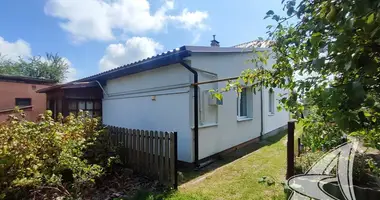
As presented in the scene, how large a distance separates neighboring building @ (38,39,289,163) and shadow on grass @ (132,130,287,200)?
0.31m

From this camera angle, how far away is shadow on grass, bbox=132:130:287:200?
15.4 feet

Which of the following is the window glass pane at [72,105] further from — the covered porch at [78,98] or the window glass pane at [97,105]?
the window glass pane at [97,105]

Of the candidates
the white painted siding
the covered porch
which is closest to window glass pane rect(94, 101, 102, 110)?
the covered porch

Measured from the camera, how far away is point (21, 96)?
16.3 meters

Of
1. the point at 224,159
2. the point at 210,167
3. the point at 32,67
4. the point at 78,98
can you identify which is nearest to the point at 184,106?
the point at 210,167

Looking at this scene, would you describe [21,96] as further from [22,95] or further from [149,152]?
[149,152]

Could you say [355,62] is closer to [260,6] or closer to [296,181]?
[296,181]

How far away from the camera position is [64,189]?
445 centimetres

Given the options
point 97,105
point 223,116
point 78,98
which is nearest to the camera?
point 223,116

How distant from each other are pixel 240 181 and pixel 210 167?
61.7 inches

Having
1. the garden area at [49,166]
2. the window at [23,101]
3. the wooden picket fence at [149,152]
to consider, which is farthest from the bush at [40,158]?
the window at [23,101]

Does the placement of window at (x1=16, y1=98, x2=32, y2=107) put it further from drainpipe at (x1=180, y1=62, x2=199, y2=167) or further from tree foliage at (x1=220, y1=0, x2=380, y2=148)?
tree foliage at (x1=220, y1=0, x2=380, y2=148)

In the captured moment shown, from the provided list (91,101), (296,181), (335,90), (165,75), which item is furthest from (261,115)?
(335,90)

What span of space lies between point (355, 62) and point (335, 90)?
167 mm
